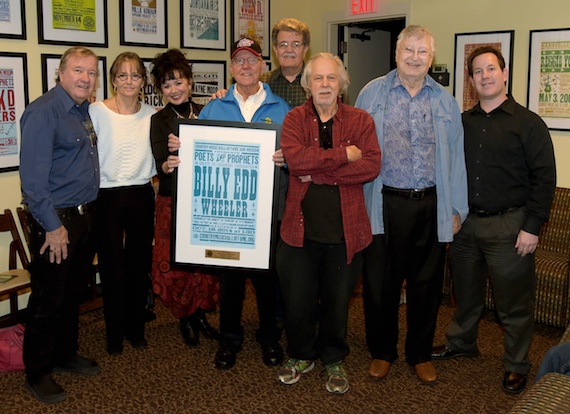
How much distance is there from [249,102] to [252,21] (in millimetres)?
2425

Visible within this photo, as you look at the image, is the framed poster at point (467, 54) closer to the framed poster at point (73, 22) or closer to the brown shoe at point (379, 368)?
the brown shoe at point (379, 368)

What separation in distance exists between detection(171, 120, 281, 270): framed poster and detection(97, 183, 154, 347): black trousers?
357 millimetres

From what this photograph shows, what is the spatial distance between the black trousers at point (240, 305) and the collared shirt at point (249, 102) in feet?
2.69

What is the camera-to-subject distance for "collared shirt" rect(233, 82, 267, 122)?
3047 mm

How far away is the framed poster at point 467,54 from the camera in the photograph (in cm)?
452

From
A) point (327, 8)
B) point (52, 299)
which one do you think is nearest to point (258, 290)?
point (52, 299)

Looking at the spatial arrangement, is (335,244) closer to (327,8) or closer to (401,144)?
(401,144)

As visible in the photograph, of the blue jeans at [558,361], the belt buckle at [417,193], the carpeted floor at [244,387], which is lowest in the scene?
the carpeted floor at [244,387]

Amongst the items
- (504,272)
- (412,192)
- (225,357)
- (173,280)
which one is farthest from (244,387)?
(504,272)

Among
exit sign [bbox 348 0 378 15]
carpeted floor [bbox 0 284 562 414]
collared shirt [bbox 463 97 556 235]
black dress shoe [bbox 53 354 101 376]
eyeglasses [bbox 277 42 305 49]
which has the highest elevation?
exit sign [bbox 348 0 378 15]

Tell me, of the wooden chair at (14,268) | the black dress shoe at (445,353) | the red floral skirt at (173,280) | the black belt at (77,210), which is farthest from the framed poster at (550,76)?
the wooden chair at (14,268)

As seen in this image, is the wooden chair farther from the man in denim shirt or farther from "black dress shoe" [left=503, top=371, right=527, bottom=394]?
"black dress shoe" [left=503, top=371, right=527, bottom=394]

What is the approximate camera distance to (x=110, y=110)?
10.4 ft

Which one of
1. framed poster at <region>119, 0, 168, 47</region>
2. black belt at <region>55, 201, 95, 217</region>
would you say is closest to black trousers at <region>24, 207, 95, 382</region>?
black belt at <region>55, 201, 95, 217</region>
